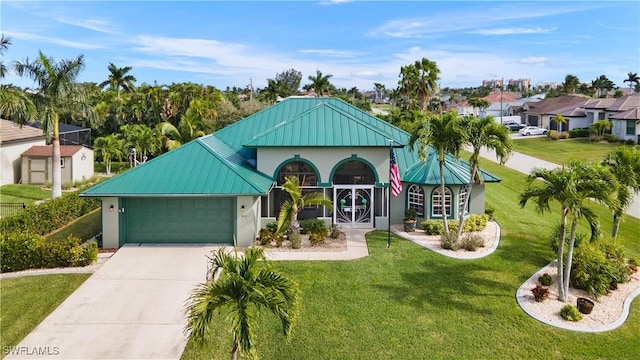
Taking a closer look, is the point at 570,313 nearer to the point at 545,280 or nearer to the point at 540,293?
the point at 540,293

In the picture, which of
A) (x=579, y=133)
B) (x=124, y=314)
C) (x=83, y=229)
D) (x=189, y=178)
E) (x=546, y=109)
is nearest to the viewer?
(x=124, y=314)

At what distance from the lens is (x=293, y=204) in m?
21.1

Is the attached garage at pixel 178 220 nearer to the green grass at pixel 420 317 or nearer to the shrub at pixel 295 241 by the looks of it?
the shrub at pixel 295 241

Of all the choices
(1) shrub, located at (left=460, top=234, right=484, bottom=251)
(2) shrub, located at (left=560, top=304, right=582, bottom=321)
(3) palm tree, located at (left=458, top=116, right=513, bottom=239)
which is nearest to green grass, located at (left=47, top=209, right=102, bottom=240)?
(1) shrub, located at (left=460, top=234, right=484, bottom=251)

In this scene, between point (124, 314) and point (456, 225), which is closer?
point (124, 314)

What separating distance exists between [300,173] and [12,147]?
2586 cm

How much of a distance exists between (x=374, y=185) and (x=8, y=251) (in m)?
15.4

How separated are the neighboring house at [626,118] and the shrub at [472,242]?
42.7m

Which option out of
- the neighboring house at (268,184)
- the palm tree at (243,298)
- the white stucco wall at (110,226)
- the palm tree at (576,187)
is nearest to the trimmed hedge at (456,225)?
the neighboring house at (268,184)

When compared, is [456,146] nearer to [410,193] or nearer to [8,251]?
[410,193]

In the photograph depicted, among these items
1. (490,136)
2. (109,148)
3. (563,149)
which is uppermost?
(563,149)

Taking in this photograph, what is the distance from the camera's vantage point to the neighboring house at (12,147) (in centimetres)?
3478

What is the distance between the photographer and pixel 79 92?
30219mm

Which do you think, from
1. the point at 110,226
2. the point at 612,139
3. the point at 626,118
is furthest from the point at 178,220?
the point at 612,139
